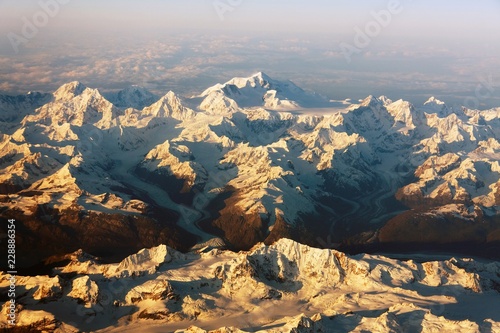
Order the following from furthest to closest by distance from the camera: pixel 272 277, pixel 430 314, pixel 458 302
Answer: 1. pixel 272 277
2. pixel 458 302
3. pixel 430 314

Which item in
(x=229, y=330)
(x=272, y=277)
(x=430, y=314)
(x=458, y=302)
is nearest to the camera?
(x=229, y=330)

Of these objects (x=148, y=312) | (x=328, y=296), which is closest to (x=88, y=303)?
(x=148, y=312)

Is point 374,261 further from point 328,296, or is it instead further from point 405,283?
point 328,296

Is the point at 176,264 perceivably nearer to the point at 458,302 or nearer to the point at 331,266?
the point at 331,266

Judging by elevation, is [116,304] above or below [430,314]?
below

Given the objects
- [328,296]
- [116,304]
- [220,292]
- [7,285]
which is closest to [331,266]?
[328,296]

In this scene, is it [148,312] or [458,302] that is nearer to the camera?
[148,312]
